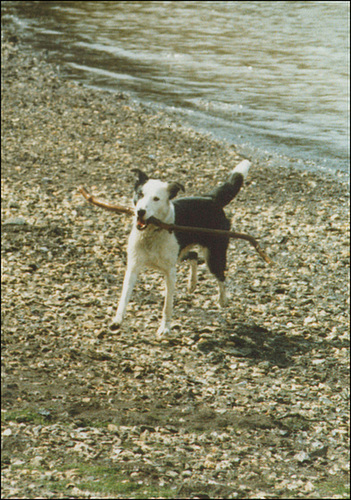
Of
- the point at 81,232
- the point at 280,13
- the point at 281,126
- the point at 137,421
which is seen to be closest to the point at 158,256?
the point at 137,421

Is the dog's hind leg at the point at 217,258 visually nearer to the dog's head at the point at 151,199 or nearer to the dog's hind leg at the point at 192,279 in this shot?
the dog's hind leg at the point at 192,279

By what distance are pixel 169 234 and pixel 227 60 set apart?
17.9 m

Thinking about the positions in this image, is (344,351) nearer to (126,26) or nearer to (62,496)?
(62,496)

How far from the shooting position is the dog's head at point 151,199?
6.60 metres

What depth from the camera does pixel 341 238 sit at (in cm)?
1214

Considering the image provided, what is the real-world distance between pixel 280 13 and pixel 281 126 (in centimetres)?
1361

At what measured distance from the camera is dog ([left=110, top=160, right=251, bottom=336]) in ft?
22.3

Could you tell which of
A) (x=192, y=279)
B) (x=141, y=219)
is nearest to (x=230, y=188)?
(x=192, y=279)

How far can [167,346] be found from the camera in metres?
8.95

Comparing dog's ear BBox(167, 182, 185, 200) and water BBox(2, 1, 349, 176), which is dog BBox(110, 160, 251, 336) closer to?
dog's ear BBox(167, 182, 185, 200)

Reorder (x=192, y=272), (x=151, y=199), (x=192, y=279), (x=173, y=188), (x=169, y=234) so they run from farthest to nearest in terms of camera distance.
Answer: (x=192, y=279) < (x=192, y=272) < (x=169, y=234) < (x=173, y=188) < (x=151, y=199)

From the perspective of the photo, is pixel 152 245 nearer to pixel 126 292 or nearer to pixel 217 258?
pixel 126 292

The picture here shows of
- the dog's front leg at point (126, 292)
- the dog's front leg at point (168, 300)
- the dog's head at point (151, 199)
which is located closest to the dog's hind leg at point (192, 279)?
the dog's front leg at point (168, 300)

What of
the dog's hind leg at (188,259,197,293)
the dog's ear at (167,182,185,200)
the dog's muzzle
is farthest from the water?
the dog's muzzle
